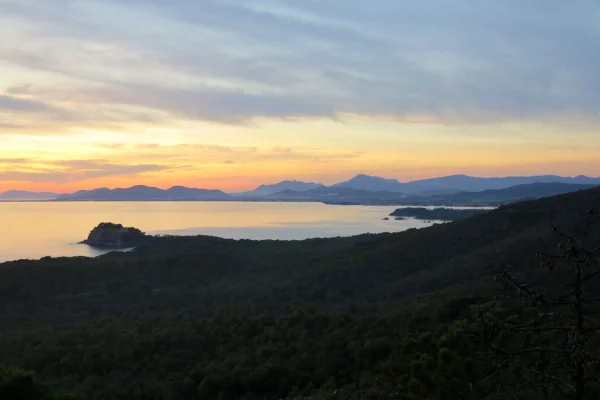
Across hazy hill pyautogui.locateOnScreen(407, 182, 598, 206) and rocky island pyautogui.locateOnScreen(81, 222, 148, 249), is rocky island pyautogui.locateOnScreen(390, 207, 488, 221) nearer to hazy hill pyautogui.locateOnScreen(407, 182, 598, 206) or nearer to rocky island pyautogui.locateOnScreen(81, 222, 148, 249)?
hazy hill pyautogui.locateOnScreen(407, 182, 598, 206)

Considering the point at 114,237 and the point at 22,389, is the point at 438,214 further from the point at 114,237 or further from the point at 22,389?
the point at 22,389

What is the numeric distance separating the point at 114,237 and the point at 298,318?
48060 millimetres

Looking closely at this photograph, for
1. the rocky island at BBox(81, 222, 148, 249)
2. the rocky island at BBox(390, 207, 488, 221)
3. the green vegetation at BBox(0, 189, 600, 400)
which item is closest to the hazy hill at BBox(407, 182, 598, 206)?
the rocky island at BBox(390, 207, 488, 221)

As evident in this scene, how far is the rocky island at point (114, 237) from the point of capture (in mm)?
57719

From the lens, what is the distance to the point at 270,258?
35.9 metres

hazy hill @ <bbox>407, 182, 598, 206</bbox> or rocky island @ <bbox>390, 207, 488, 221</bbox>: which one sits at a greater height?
hazy hill @ <bbox>407, 182, 598, 206</bbox>

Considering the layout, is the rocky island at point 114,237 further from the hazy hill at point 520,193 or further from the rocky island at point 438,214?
the hazy hill at point 520,193

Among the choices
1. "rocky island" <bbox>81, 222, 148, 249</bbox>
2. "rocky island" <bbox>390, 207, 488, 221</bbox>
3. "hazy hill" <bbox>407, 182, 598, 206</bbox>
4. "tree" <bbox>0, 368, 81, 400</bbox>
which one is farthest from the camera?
"hazy hill" <bbox>407, 182, 598, 206</bbox>

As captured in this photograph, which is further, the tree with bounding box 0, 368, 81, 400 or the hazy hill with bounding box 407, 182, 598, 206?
the hazy hill with bounding box 407, 182, 598, 206

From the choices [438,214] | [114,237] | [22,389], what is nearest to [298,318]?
[22,389]

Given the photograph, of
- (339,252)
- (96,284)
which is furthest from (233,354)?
(339,252)

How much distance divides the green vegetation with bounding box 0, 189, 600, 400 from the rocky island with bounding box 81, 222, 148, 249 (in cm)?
2442

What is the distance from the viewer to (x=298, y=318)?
1525 cm

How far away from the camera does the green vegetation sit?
7.61 meters
